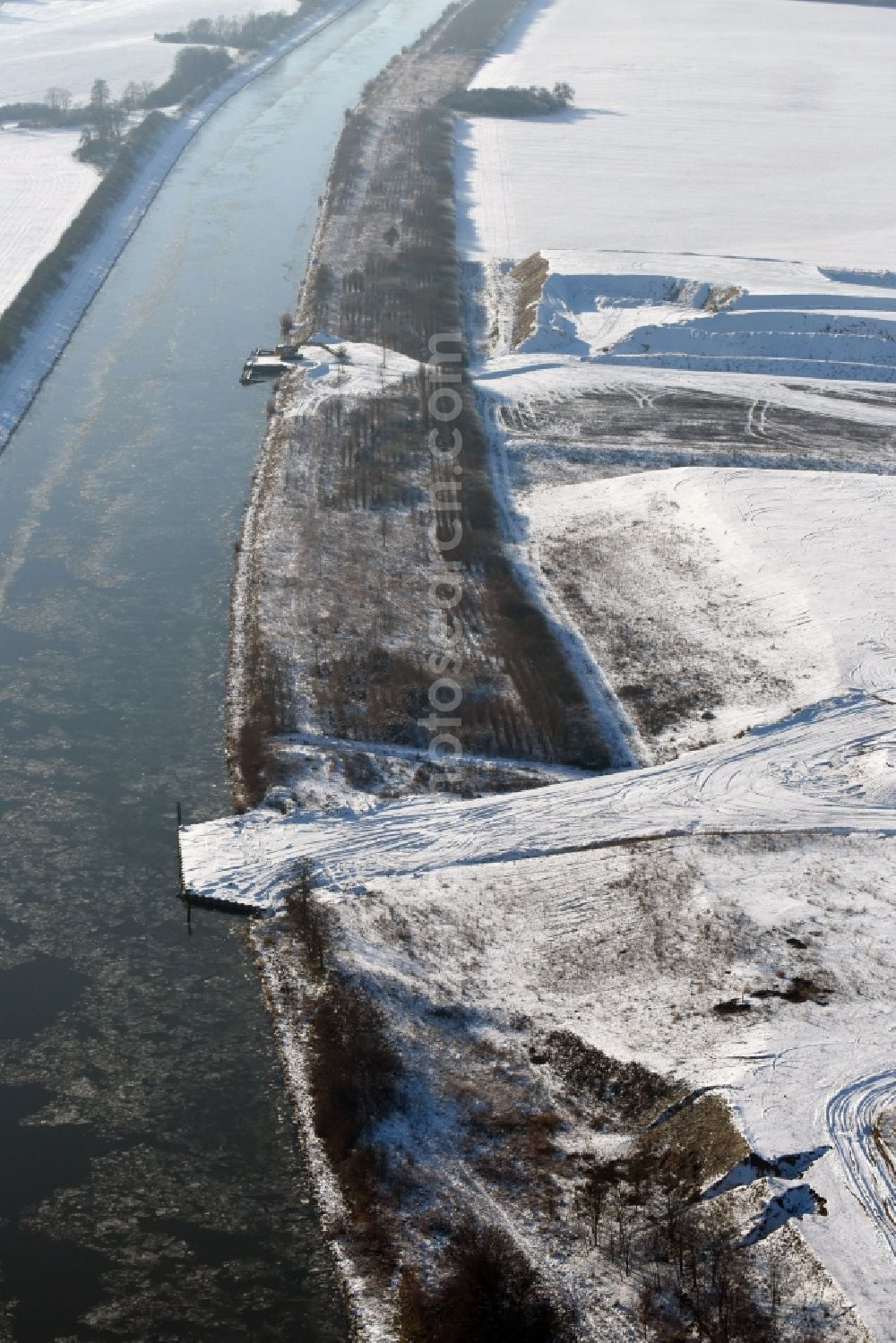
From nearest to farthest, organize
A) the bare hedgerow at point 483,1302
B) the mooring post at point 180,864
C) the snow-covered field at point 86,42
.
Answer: the bare hedgerow at point 483,1302
the mooring post at point 180,864
the snow-covered field at point 86,42

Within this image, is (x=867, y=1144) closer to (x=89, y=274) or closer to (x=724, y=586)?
(x=724, y=586)

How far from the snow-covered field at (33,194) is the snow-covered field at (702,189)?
15418 mm

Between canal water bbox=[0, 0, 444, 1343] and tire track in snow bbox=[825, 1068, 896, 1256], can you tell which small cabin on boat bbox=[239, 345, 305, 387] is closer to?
canal water bbox=[0, 0, 444, 1343]

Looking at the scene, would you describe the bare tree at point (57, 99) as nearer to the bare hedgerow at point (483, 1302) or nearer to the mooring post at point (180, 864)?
the mooring post at point (180, 864)

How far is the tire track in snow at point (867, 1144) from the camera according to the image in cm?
1686

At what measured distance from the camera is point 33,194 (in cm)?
5884

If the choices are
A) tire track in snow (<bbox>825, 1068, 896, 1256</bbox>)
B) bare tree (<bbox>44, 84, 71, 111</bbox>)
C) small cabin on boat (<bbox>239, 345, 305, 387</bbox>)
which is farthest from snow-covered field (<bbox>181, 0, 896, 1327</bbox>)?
bare tree (<bbox>44, 84, 71, 111</bbox>)

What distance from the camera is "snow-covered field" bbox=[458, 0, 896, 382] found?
152 feet

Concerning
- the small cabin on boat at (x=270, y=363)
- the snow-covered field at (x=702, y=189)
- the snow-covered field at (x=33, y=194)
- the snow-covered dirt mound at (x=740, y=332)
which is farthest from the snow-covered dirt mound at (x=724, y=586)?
the snow-covered field at (x=33, y=194)

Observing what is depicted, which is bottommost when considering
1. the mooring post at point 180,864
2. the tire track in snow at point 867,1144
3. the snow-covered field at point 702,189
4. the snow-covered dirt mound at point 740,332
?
the tire track in snow at point 867,1144

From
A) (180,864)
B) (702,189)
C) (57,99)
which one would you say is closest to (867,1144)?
(180,864)

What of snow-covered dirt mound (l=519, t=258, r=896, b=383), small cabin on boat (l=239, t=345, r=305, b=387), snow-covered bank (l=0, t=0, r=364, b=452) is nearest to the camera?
snow-covered bank (l=0, t=0, r=364, b=452)

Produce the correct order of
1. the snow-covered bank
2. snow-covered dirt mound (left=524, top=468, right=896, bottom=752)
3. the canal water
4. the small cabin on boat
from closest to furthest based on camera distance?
the canal water, snow-covered dirt mound (left=524, top=468, right=896, bottom=752), the snow-covered bank, the small cabin on boat

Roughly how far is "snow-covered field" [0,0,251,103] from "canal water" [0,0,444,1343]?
38.0 meters
